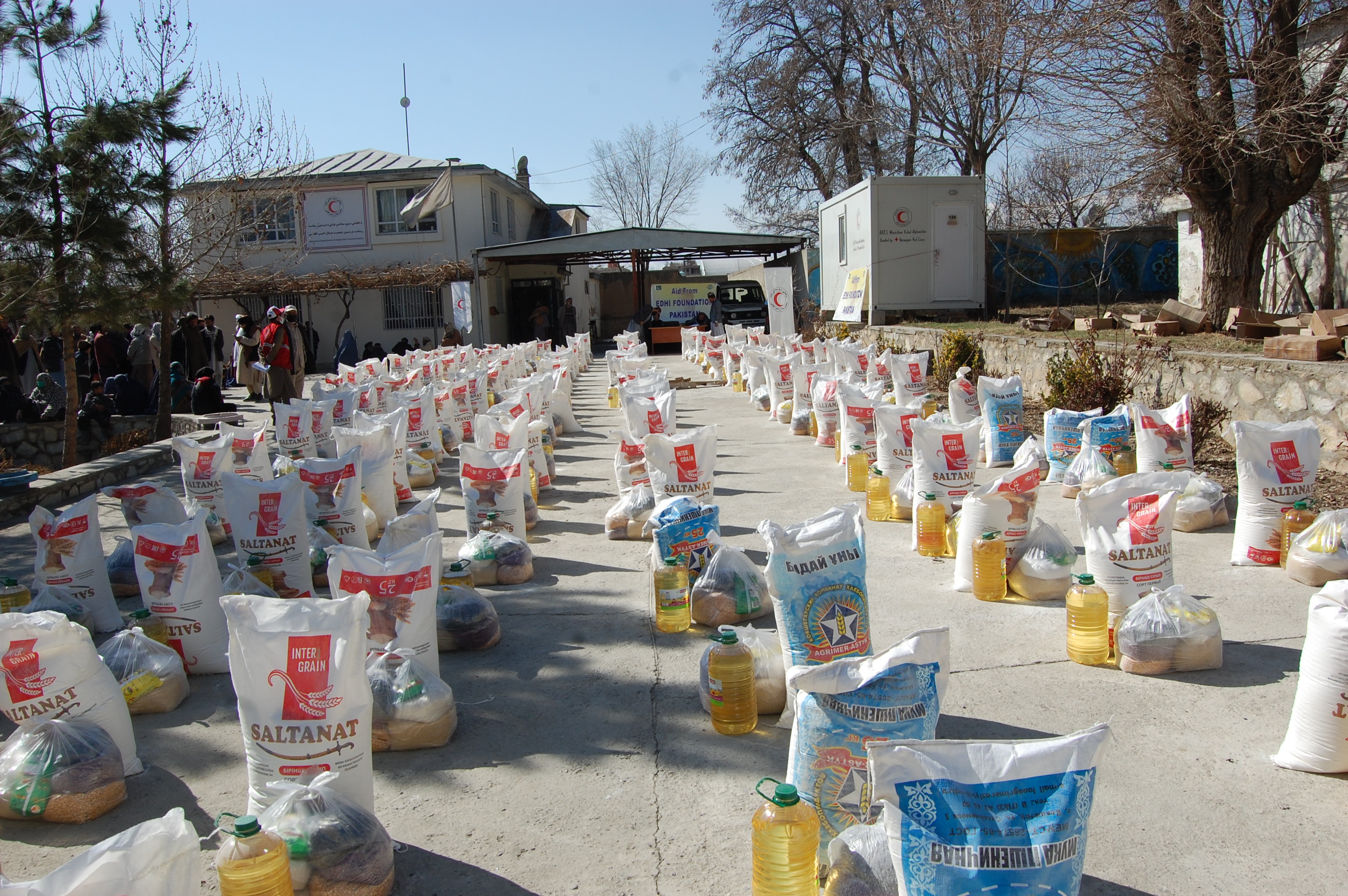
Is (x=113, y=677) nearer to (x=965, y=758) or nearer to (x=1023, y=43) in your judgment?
(x=965, y=758)

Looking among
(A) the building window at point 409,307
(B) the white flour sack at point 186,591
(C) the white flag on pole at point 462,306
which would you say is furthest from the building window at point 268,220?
(B) the white flour sack at point 186,591

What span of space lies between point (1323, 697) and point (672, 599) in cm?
265

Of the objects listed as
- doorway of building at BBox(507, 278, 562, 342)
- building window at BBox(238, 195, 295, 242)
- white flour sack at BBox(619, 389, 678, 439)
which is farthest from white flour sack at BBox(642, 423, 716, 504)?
doorway of building at BBox(507, 278, 562, 342)

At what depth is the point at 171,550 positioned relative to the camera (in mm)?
4293

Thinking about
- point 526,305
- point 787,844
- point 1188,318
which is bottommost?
point 787,844

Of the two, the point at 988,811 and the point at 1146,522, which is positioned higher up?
the point at 1146,522

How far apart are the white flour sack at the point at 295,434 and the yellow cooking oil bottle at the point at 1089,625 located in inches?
266

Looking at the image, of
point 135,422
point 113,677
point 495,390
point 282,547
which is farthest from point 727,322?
point 113,677

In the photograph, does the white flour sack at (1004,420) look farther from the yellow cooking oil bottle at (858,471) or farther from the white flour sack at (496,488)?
the white flour sack at (496,488)

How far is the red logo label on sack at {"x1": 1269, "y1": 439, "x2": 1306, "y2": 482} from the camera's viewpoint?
4.94 metres

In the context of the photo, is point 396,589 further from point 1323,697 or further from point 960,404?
point 960,404

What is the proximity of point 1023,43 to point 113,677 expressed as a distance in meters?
11.8

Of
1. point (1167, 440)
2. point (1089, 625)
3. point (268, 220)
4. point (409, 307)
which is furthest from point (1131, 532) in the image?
point (409, 307)

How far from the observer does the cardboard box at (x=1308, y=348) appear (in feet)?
23.2
